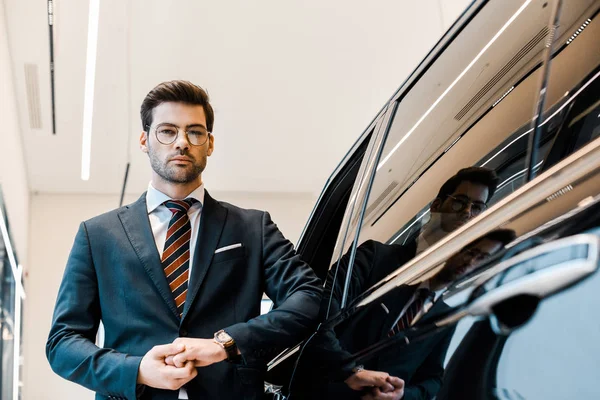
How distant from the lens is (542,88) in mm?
719

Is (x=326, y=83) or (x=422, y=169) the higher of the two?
(x=326, y=83)

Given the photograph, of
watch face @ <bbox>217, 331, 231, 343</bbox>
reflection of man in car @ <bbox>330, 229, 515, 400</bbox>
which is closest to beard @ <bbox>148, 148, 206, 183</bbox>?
watch face @ <bbox>217, 331, 231, 343</bbox>

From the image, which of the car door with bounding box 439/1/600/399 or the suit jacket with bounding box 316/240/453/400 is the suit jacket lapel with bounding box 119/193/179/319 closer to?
the suit jacket with bounding box 316/240/453/400

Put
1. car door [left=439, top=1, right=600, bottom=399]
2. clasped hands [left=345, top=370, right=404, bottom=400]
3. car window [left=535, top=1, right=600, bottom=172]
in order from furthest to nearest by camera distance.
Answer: clasped hands [left=345, top=370, right=404, bottom=400] → car window [left=535, top=1, right=600, bottom=172] → car door [left=439, top=1, right=600, bottom=399]

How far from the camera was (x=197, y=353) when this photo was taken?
50.0 inches

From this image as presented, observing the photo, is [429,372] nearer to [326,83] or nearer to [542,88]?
[542,88]

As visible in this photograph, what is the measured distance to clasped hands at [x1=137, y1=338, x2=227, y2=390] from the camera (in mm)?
1257

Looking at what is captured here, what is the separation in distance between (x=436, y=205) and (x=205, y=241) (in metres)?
0.69

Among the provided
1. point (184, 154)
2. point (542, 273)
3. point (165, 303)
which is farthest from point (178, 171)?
point (542, 273)

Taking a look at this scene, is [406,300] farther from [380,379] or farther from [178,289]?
[178,289]

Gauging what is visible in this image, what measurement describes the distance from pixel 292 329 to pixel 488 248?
798 mm

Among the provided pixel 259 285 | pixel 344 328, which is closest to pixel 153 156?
pixel 259 285

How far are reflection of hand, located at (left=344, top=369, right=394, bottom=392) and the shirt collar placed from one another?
2.20ft

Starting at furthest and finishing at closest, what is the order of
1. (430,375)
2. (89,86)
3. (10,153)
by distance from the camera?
(89,86)
(10,153)
(430,375)
